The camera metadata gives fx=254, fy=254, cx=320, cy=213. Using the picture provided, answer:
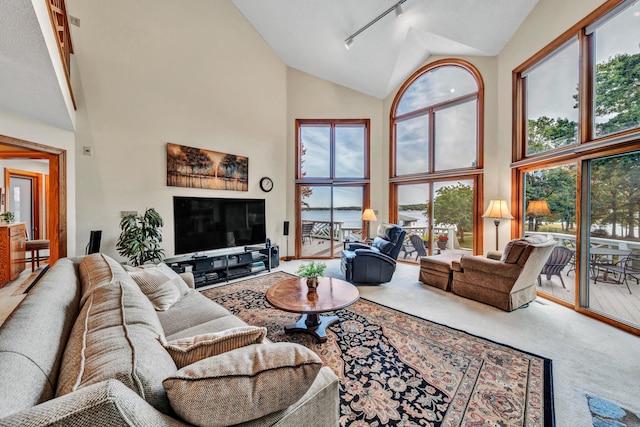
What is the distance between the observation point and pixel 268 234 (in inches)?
219

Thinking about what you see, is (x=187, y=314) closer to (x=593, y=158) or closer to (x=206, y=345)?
(x=206, y=345)

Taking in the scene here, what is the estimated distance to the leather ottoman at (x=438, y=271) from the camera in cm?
375

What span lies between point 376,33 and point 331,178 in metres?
2.92

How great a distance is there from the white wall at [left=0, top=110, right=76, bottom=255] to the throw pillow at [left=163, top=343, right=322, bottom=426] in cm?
356

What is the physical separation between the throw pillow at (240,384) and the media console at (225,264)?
11.5 ft

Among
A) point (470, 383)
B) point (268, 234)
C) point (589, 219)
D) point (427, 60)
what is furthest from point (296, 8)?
point (470, 383)

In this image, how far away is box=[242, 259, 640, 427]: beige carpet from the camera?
1.74 m

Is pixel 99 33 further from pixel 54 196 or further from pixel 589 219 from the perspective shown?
pixel 589 219

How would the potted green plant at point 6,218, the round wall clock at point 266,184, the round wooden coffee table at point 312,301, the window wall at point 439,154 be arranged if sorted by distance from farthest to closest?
the round wall clock at point 266,184 < the window wall at point 439,154 < the potted green plant at point 6,218 < the round wooden coffee table at point 312,301

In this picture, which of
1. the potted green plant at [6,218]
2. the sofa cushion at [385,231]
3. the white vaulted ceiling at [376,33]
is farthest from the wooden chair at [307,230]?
the potted green plant at [6,218]

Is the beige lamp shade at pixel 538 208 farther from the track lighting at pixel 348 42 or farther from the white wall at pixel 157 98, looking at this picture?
the white wall at pixel 157 98

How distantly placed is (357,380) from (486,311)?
208 cm

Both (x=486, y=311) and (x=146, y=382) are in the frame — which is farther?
(x=486, y=311)

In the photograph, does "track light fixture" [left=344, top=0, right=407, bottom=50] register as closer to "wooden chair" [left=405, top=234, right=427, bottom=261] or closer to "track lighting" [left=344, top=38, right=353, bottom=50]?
"track lighting" [left=344, top=38, right=353, bottom=50]
